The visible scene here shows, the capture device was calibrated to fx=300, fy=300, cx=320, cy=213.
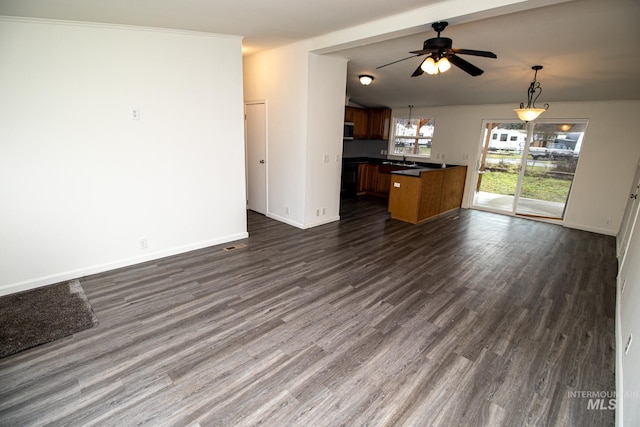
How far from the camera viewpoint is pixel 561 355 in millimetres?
2293

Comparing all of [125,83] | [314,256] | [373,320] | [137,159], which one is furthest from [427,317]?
[125,83]

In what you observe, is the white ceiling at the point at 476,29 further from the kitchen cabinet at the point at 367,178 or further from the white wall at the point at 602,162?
the kitchen cabinet at the point at 367,178

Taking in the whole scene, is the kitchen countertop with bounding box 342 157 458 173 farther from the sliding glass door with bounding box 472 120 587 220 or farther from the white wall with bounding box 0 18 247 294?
the white wall with bounding box 0 18 247 294

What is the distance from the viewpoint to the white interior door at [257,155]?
535cm

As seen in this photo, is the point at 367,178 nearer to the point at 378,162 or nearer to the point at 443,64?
the point at 378,162

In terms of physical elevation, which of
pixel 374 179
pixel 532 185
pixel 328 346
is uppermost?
pixel 532 185

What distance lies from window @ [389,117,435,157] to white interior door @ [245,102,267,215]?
431 cm

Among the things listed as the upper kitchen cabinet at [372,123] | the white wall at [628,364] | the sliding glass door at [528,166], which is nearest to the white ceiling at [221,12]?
the white wall at [628,364]

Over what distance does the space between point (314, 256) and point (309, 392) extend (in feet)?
A: 7.03

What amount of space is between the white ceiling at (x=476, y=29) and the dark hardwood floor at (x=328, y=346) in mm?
2588

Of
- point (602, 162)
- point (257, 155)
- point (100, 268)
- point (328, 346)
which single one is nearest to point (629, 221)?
point (602, 162)

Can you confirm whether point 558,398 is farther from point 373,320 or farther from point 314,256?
point 314,256

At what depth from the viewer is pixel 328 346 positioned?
7.50 ft

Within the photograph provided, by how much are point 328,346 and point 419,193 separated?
3960 millimetres
